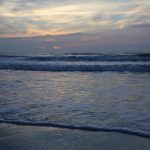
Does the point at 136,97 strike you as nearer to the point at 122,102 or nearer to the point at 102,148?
the point at 122,102

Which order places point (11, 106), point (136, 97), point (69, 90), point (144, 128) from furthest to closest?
point (69, 90) → point (136, 97) → point (11, 106) → point (144, 128)

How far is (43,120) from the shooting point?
18.6 ft

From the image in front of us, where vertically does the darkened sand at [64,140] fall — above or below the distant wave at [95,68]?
below

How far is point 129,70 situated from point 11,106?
35.9 feet

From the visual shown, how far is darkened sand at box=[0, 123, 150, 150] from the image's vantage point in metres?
4.25

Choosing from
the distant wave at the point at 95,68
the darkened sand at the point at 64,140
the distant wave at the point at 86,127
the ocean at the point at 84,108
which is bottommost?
the darkened sand at the point at 64,140

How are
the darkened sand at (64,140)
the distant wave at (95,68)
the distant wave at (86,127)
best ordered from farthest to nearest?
the distant wave at (95,68), the distant wave at (86,127), the darkened sand at (64,140)

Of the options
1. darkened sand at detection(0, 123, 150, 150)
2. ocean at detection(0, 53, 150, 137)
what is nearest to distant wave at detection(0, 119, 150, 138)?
ocean at detection(0, 53, 150, 137)

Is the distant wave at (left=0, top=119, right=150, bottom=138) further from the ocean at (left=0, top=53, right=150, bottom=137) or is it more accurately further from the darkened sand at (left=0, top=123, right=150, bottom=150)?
the darkened sand at (left=0, top=123, right=150, bottom=150)

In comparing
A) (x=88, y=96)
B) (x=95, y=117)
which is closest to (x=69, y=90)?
(x=88, y=96)

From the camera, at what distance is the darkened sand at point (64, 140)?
13.9 ft

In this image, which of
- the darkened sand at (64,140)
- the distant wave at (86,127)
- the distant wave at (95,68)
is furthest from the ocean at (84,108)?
the distant wave at (95,68)

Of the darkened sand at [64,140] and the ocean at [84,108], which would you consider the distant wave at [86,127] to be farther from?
the darkened sand at [64,140]

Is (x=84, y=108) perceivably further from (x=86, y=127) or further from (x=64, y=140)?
(x=64, y=140)
